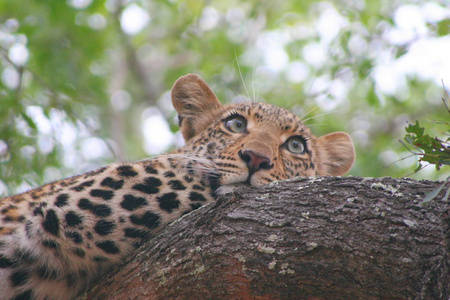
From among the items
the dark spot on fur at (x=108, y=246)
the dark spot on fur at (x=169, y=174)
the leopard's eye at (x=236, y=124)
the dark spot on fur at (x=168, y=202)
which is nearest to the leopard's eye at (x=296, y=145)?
the leopard's eye at (x=236, y=124)

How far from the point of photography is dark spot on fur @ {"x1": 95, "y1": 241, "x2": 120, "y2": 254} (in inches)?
156

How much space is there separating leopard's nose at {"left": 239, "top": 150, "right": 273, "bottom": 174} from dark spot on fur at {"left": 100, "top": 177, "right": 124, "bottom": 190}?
4.00 feet

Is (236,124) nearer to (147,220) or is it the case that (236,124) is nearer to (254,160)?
(254,160)

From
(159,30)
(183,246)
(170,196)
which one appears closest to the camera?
(183,246)

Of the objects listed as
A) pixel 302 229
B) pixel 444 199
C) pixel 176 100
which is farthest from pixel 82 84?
pixel 444 199

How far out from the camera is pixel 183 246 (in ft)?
11.5

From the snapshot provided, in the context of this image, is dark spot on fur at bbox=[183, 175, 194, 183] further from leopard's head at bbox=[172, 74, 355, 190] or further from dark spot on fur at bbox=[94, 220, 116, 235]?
dark spot on fur at bbox=[94, 220, 116, 235]

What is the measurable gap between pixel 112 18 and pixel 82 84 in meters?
2.70

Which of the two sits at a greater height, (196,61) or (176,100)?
(196,61)

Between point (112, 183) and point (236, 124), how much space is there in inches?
83.9

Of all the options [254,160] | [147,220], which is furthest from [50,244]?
[254,160]

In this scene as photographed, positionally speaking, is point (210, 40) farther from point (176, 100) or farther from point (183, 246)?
point (183, 246)

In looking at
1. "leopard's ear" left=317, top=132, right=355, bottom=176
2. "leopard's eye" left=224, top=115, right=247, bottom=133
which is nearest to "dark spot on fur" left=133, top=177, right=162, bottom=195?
"leopard's eye" left=224, top=115, right=247, bottom=133

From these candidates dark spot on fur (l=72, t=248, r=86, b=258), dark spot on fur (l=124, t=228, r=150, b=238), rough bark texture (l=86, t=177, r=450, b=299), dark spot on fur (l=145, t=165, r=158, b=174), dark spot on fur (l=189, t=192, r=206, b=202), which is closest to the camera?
rough bark texture (l=86, t=177, r=450, b=299)
